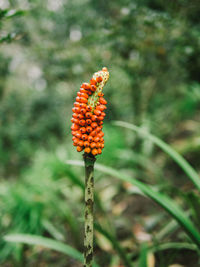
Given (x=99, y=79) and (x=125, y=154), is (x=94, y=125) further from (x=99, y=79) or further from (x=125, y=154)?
(x=125, y=154)

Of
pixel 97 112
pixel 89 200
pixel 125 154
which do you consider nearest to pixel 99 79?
pixel 97 112

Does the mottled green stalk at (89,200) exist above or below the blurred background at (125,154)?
below

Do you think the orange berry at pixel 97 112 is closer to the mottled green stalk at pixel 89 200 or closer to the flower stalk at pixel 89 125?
the flower stalk at pixel 89 125

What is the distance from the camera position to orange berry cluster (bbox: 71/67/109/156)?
0.59m

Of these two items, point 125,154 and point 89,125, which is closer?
point 89,125

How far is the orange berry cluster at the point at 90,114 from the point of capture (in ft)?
1.92

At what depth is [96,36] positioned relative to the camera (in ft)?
6.25

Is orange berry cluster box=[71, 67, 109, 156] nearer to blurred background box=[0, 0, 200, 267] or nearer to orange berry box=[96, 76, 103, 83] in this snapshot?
orange berry box=[96, 76, 103, 83]

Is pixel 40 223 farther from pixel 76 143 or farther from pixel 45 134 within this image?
pixel 45 134

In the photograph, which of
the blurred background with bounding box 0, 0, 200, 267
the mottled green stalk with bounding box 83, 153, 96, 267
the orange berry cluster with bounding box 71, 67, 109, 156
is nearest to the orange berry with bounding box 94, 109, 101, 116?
the orange berry cluster with bounding box 71, 67, 109, 156

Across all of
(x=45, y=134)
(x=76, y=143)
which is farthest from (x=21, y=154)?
(x=76, y=143)

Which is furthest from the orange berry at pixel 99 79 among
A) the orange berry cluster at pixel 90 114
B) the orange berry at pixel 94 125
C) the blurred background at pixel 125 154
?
the blurred background at pixel 125 154

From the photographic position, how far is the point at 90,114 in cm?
58

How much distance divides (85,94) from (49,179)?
2.22 metres
